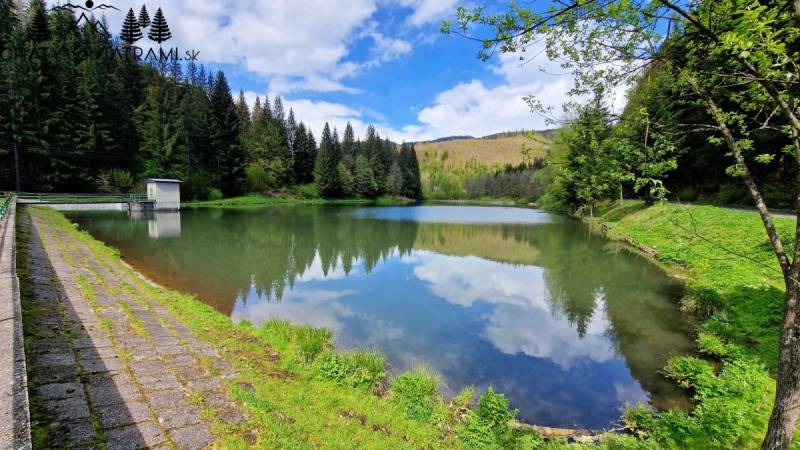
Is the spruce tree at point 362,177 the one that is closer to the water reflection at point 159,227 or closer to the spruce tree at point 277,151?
the spruce tree at point 277,151

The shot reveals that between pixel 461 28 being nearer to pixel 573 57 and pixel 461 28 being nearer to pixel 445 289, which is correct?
pixel 573 57

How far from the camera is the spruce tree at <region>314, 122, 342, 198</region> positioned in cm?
7006

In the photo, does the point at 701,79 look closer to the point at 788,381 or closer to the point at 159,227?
the point at 788,381

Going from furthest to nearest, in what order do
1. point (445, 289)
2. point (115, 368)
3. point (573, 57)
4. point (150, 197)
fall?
point (150, 197)
point (445, 289)
point (115, 368)
point (573, 57)

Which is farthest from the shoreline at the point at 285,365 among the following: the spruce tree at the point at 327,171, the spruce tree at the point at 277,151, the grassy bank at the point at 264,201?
the spruce tree at the point at 327,171

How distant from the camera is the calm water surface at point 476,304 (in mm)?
6914

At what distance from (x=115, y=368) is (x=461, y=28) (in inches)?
243

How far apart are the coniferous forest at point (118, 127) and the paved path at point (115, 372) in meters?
39.5

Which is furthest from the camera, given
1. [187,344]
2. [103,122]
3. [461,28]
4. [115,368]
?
[103,122]

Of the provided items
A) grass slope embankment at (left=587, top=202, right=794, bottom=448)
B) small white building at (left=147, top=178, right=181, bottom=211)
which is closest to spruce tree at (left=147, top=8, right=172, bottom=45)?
small white building at (left=147, top=178, right=181, bottom=211)

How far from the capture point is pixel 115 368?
485cm

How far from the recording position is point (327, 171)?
231 feet

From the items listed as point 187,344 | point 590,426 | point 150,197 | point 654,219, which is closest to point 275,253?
point 187,344

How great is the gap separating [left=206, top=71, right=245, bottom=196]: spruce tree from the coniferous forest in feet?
0.50
